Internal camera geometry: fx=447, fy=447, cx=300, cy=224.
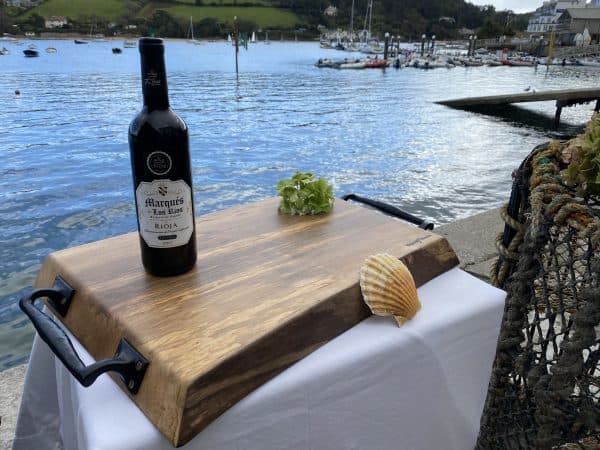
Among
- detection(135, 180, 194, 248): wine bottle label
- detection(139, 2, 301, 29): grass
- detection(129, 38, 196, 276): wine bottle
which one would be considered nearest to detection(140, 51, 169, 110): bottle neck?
detection(129, 38, 196, 276): wine bottle

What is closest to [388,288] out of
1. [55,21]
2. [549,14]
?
[55,21]

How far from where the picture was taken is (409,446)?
1202 mm

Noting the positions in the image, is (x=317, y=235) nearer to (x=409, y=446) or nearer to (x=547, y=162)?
(x=409, y=446)

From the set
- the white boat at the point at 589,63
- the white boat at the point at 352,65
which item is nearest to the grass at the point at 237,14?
the white boat at the point at 352,65

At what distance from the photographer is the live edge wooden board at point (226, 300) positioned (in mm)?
787

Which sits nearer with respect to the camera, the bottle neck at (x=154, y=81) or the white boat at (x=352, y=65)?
the bottle neck at (x=154, y=81)

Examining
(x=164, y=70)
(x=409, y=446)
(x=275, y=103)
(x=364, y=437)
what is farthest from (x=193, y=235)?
(x=275, y=103)

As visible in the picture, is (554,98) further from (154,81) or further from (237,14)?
(237,14)

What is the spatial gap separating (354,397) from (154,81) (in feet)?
2.65

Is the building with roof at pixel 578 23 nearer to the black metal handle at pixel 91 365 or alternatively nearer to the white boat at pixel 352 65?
the white boat at pixel 352 65

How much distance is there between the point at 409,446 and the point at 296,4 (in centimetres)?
11641

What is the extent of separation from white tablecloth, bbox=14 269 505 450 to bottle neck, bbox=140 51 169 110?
559 millimetres

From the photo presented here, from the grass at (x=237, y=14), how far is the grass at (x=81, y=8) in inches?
272

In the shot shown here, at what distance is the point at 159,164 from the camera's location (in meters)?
0.94
